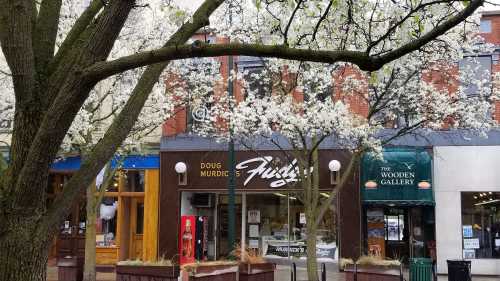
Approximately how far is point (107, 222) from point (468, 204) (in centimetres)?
1239

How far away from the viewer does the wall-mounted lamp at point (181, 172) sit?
20.6 metres

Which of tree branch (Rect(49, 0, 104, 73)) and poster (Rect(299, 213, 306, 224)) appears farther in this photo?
poster (Rect(299, 213, 306, 224))

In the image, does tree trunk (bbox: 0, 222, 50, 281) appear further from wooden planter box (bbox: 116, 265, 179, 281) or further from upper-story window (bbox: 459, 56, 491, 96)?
upper-story window (bbox: 459, 56, 491, 96)

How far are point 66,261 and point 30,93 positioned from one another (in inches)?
435

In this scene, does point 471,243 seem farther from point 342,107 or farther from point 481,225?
point 342,107

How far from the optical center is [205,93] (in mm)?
18609

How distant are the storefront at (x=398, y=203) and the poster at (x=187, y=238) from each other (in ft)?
19.1

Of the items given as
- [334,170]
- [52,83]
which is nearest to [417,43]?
[52,83]

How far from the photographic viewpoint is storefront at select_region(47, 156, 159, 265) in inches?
826

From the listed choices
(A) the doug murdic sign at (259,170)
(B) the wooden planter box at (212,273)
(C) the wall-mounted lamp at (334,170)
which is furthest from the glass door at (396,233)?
(B) the wooden planter box at (212,273)

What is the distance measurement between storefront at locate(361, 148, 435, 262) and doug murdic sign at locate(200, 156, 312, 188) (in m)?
2.60

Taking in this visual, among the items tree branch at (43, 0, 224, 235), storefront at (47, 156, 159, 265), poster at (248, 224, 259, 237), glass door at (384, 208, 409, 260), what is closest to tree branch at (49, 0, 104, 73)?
tree branch at (43, 0, 224, 235)

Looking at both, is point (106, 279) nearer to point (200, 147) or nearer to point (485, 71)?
point (200, 147)

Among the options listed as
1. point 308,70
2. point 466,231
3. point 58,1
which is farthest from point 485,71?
point 58,1
